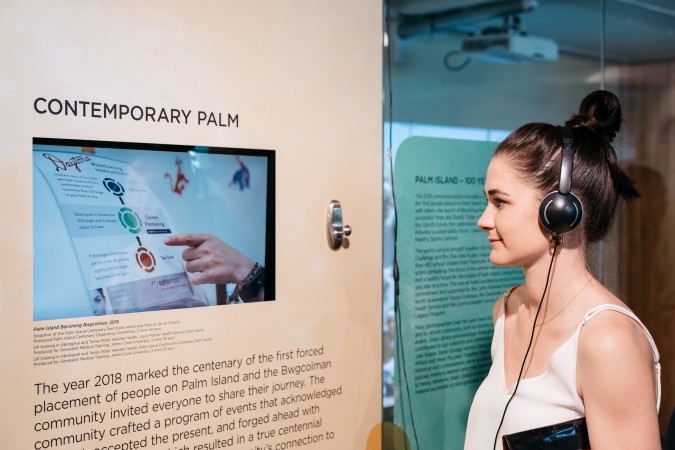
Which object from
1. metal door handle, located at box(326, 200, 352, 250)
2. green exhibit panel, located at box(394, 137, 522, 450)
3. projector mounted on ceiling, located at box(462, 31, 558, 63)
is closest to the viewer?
metal door handle, located at box(326, 200, 352, 250)

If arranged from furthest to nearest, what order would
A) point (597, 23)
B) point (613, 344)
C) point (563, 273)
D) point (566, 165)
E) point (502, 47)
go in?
point (597, 23) → point (502, 47) → point (563, 273) → point (566, 165) → point (613, 344)

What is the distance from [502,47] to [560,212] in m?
1.26

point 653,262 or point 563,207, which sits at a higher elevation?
point 563,207

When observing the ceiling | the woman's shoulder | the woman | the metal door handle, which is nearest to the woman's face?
the woman

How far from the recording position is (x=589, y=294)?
176cm

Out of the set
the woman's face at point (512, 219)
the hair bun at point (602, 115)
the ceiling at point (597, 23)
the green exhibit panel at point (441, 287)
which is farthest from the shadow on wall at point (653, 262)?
the woman's face at point (512, 219)

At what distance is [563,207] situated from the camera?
167cm

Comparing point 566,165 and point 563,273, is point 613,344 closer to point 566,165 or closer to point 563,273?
point 563,273

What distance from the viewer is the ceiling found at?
284cm

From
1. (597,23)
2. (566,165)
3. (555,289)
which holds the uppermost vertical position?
(597,23)

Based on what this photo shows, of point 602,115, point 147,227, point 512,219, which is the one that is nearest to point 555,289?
point 512,219

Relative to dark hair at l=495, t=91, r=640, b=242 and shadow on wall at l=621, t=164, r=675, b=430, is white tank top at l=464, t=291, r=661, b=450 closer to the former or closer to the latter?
dark hair at l=495, t=91, r=640, b=242

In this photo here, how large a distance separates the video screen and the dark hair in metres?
0.76

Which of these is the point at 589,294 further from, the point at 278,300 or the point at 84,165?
the point at 84,165
